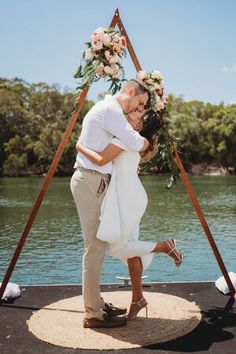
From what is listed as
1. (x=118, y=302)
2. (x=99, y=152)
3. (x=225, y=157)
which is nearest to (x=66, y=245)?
(x=118, y=302)

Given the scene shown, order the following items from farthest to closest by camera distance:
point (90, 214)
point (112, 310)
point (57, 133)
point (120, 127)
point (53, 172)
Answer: point (57, 133) → point (53, 172) → point (112, 310) → point (90, 214) → point (120, 127)

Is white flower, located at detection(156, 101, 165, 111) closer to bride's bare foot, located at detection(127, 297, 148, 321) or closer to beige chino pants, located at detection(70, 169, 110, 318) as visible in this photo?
beige chino pants, located at detection(70, 169, 110, 318)

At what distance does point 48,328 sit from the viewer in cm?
407

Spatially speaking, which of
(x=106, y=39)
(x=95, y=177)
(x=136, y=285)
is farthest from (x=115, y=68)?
(x=136, y=285)

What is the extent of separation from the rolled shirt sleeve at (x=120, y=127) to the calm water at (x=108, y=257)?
253 inches

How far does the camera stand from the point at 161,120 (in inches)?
186

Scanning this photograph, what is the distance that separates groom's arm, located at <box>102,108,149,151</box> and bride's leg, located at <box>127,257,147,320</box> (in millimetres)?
949

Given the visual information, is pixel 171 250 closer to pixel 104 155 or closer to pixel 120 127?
pixel 104 155

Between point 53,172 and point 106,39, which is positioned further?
point 53,172

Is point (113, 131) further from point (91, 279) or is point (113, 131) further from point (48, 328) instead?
point (48, 328)

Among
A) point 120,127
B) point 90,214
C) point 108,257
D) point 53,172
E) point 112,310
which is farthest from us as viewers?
point 108,257

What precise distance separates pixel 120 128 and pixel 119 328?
1.57 metres

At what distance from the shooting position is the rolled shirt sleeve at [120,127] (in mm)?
3802

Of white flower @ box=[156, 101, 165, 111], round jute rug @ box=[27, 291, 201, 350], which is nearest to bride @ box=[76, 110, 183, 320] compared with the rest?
round jute rug @ box=[27, 291, 201, 350]
